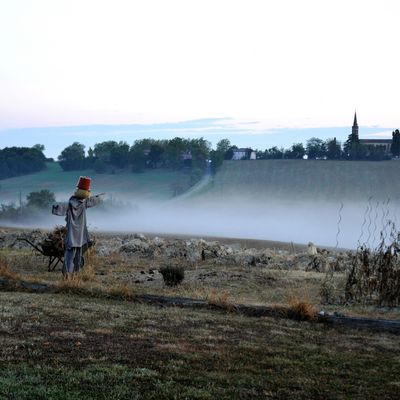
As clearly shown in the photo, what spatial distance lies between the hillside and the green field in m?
10.1

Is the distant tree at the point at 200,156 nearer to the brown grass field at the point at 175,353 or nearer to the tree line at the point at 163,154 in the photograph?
the tree line at the point at 163,154

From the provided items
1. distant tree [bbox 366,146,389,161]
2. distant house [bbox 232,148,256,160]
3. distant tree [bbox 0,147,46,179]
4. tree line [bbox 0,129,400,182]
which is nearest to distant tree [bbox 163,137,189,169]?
tree line [bbox 0,129,400,182]

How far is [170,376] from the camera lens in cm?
→ 723

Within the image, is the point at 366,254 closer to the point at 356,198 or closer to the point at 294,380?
the point at 294,380

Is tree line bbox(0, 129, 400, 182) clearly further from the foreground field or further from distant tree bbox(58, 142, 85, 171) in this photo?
the foreground field

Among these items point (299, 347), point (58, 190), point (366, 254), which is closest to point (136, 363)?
point (299, 347)

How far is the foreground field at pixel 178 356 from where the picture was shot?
22.4ft

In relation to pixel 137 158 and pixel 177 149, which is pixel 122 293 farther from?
pixel 137 158

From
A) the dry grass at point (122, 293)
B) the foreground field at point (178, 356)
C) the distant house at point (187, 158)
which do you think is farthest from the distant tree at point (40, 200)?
the foreground field at point (178, 356)

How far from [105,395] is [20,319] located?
153 inches

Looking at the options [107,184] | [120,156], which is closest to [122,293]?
[107,184]

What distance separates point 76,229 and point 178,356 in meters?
8.51

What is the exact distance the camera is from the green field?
116875 millimetres

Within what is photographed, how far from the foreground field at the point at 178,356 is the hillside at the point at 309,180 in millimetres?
89220
